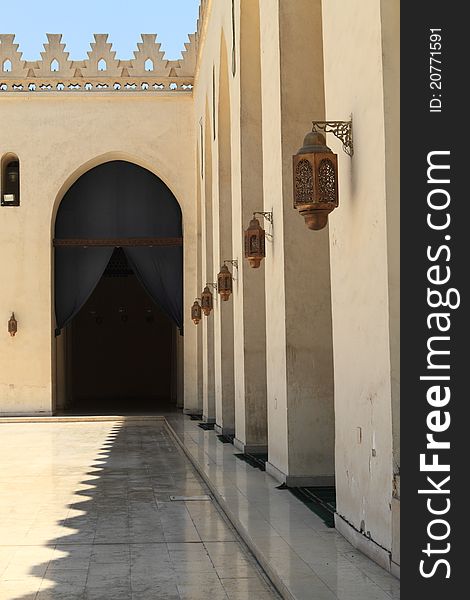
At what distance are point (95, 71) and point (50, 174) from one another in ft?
7.42

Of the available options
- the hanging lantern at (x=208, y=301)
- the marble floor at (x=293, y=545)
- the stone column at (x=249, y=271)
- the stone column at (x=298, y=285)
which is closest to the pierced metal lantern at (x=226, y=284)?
the stone column at (x=249, y=271)

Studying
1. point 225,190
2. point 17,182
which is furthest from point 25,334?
point 225,190

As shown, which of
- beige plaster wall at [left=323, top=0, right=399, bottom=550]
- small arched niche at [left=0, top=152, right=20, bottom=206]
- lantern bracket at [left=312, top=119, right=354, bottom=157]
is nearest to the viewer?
beige plaster wall at [left=323, top=0, right=399, bottom=550]

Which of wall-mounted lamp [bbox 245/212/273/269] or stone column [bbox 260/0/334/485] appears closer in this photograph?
stone column [bbox 260/0/334/485]

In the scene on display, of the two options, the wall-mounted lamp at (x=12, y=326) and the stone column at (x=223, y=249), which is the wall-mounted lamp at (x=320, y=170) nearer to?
the stone column at (x=223, y=249)

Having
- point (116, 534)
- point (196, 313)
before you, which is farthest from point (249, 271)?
point (196, 313)

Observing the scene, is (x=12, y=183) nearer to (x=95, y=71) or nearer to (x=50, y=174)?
(x=50, y=174)

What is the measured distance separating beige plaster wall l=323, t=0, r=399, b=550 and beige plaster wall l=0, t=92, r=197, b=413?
12.7m

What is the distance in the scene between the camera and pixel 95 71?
1867 centimetres

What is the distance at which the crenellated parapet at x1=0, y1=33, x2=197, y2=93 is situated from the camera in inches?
731

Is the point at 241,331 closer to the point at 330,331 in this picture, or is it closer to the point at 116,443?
the point at 330,331

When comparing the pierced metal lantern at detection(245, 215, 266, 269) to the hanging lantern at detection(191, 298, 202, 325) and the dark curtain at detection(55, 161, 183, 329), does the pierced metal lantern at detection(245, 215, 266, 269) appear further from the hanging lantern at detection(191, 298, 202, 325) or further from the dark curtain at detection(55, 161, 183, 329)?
the dark curtain at detection(55, 161, 183, 329)

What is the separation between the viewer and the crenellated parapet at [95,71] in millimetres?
18578

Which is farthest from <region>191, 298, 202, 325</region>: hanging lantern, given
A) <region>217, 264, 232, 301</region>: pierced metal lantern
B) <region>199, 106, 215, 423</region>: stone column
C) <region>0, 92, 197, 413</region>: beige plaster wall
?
<region>217, 264, 232, 301</region>: pierced metal lantern
